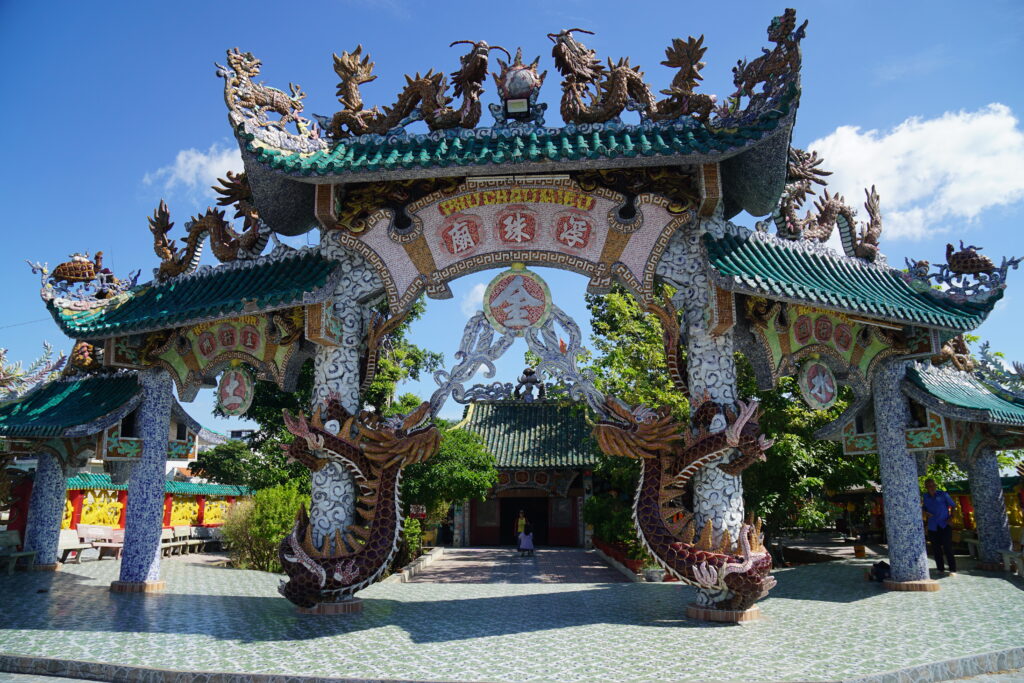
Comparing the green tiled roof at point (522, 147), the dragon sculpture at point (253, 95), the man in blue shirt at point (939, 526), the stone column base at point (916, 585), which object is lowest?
the stone column base at point (916, 585)

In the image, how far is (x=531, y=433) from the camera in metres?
26.8

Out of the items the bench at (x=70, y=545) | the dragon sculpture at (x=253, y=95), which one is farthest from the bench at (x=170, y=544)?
the dragon sculpture at (x=253, y=95)

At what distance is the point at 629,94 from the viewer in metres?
8.79

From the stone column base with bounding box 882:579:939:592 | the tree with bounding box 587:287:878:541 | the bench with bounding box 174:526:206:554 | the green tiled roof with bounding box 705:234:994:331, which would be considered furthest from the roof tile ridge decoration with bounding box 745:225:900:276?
the bench with bounding box 174:526:206:554

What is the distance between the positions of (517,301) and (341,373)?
2.35 meters

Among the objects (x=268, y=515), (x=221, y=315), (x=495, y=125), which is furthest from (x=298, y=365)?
(x=268, y=515)

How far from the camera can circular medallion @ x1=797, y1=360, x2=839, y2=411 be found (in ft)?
28.4

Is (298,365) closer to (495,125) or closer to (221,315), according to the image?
(221,315)

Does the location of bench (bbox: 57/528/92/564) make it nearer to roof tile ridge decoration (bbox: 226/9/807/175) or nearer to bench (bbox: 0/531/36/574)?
bench (bbox: 0/531/36/574)

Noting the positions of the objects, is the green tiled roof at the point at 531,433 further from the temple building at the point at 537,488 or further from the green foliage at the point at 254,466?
the green foliage at the point at 254,466

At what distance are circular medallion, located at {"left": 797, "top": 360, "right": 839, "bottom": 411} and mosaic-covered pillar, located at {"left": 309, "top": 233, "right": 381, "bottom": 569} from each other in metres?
5.62

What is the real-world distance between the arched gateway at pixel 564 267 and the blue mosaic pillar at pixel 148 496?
0.28ft

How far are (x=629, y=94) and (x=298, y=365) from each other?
5645mm

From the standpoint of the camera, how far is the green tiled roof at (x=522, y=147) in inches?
305
